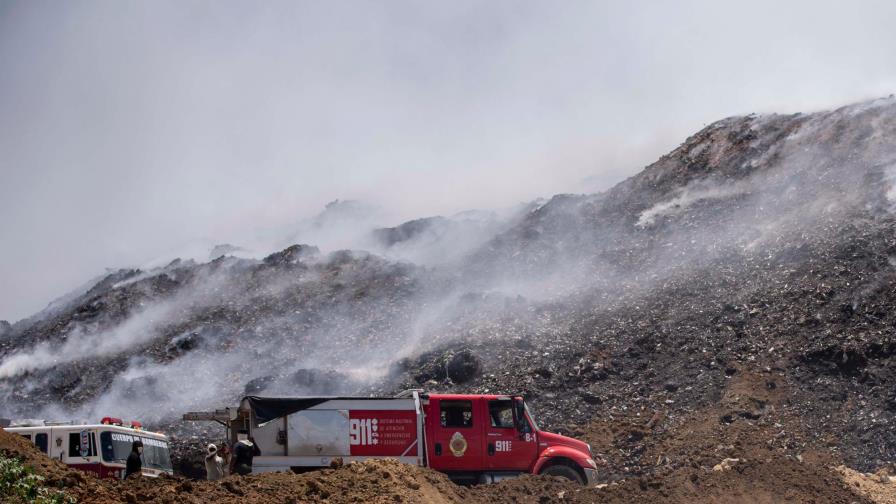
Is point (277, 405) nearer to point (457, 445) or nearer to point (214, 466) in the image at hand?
point (214, 466)

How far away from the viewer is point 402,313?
45.2m

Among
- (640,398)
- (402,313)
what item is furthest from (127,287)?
(640,398)

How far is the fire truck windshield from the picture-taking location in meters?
21.6

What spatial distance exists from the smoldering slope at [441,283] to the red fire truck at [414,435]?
15.2 meters

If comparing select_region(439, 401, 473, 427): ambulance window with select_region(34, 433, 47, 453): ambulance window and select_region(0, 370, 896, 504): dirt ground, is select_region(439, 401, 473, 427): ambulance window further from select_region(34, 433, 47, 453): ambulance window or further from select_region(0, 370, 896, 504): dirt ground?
select_region(34, 433, 47, 453): ambulance window

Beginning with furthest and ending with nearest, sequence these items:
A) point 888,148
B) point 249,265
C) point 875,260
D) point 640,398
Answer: point 249,265 → point 888,148 → point 875,260 → point 640,398

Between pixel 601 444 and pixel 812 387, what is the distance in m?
6.80

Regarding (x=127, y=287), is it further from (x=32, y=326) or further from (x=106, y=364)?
(x=106, y=364)

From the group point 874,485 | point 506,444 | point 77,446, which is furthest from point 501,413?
point 77,446

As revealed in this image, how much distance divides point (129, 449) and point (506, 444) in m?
8.68

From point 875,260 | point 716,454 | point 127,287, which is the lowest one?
point 716,454

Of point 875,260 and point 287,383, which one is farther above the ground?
point 875,260

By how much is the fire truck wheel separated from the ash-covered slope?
6643 millimetres

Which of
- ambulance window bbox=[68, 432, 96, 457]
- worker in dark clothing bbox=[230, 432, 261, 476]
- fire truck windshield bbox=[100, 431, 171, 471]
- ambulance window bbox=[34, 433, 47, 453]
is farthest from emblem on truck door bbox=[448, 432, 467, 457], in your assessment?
ambulance window bbox=[34, 433, 47, 453]
